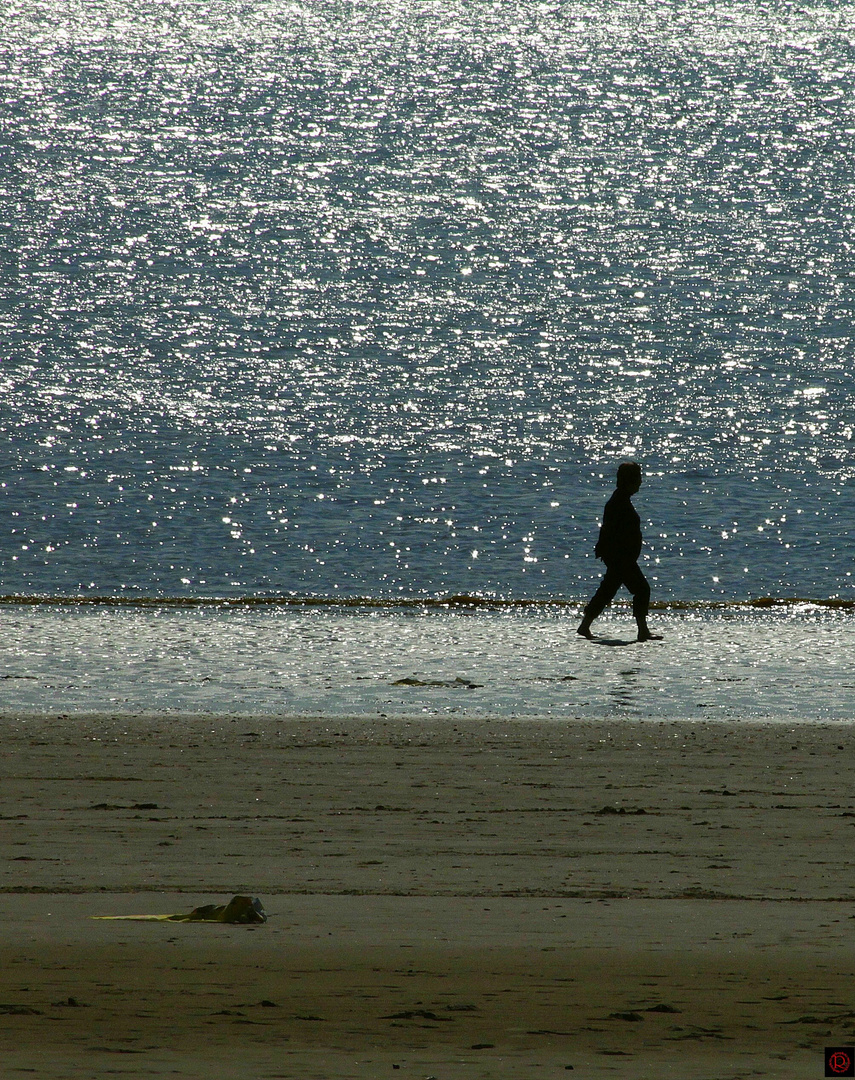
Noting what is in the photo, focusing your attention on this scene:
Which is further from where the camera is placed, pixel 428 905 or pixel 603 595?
pixel 603 595

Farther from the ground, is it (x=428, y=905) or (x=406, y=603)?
(x=406, y=603)

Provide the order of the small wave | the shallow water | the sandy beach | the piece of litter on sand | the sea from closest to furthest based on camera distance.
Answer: the sandy beach < the piece of litter on sand < the shallow water < the sea < the small wave

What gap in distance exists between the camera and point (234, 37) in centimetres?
9406

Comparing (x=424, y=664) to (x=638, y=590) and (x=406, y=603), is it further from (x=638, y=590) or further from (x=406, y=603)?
(x=406, y=603)

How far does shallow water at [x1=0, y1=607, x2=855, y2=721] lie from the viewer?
10781mm

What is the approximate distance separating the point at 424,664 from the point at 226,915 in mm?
7512

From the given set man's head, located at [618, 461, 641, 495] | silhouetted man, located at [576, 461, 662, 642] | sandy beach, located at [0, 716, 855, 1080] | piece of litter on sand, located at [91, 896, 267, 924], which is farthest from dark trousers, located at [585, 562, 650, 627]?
piece of litter on sand, located at [91, 896, 267, 924]

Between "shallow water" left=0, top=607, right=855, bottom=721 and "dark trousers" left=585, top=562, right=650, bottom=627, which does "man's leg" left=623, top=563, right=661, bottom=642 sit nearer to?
"dark trousers" left=585, top=562, right=650, bottom=627

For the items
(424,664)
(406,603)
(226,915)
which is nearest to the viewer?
(226,915)

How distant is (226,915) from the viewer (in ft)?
18.2

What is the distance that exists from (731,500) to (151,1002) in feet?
83.1

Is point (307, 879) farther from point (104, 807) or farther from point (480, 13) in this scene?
point (480, 13)

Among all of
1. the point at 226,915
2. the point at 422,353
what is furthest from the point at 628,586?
the point at 422,353

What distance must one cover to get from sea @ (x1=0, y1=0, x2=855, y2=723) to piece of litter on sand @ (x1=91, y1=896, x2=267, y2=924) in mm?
4917
